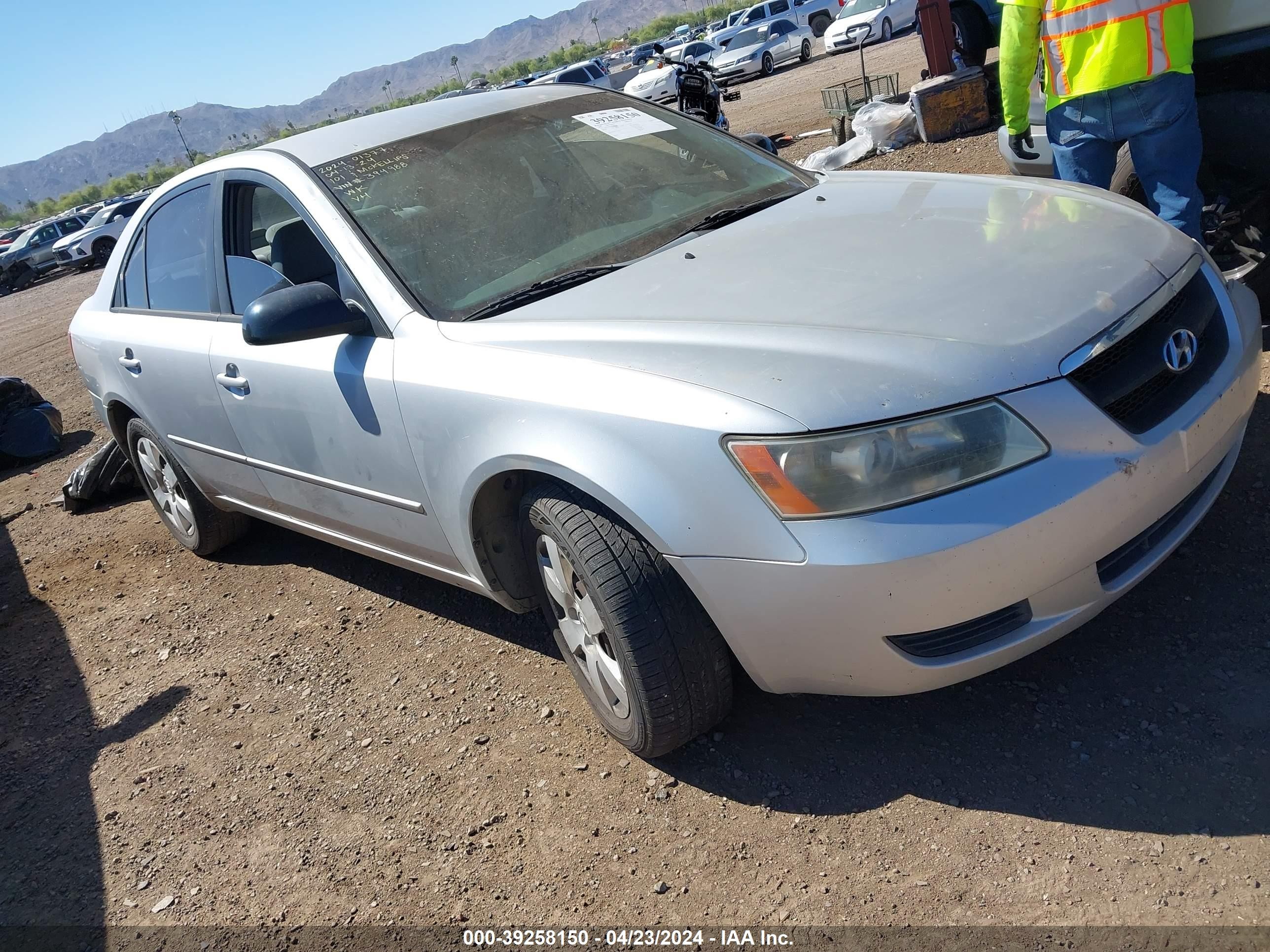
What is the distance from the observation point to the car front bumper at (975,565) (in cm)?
A: 202

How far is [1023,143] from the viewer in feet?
13.8

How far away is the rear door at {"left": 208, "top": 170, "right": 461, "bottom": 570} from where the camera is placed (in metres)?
2.93

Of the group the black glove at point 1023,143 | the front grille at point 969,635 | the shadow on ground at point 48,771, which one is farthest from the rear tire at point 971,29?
the shadow on ground at point 48,771

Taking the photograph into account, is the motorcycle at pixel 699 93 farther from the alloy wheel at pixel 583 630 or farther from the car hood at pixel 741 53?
the car hood at pixel 741 53

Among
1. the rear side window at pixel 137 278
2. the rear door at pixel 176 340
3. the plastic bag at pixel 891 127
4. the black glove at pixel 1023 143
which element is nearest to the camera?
the rear door at pixel 176 340

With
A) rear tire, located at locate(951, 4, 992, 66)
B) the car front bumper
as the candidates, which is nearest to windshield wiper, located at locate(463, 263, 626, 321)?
the car front bumper

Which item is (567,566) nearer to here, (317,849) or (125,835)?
(317,849)

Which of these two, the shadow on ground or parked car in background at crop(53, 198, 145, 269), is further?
parked car in background at crop(53, 198, 145, 269)

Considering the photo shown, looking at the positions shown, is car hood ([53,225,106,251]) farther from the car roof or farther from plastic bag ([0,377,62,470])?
the car roof

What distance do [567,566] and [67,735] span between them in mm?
2285

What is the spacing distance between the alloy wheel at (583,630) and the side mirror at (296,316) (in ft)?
2.74

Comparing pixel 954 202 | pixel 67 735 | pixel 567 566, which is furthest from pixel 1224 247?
pixel 67 735

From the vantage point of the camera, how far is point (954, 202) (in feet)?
9.64

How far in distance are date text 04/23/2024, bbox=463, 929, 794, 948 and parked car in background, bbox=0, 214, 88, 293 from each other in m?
35.4
